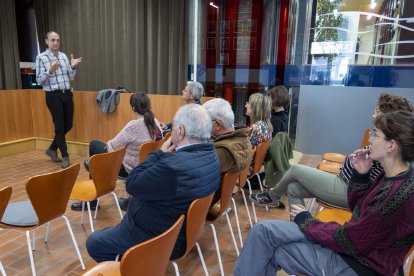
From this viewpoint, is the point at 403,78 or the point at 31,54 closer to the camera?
the point at 403,78

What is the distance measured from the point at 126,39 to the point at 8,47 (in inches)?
77.7

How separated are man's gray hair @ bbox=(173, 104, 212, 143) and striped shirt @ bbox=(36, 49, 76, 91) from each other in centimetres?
312

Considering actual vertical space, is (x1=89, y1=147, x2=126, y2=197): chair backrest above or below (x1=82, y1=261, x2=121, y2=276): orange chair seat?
above

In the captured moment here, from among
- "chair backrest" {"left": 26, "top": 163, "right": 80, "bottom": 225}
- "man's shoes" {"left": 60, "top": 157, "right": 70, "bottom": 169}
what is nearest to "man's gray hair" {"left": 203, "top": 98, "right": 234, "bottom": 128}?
"chair backrest" {"left": 26, "top": 163, "right": 80, "bottom": 225}

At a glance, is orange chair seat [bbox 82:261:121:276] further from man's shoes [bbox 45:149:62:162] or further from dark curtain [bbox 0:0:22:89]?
dark curtain [bbox 0:0:22:89]

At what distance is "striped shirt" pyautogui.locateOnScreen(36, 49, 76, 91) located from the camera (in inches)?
160

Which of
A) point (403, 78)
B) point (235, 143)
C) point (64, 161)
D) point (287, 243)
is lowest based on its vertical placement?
point (64, 161)

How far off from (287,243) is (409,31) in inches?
169

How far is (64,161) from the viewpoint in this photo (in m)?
4.37

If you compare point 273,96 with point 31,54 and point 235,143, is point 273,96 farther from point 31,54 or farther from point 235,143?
point 31,54

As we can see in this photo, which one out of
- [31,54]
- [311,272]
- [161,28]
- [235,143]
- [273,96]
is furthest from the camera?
[31,54]

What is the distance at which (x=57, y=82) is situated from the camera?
418cm

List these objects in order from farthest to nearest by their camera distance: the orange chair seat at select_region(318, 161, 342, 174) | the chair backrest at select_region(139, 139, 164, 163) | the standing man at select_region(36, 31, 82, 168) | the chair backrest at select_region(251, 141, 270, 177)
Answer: the standing man at select_region(36, 31, 82, 168)
the orange chair seat at select_region(318, 161, 342, 174)
the chair backrest at select_region(251, 141, 270, 177)
the chair backrest at select_region(139, 139, 164, 163)

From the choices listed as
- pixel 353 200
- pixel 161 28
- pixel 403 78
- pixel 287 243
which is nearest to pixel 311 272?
pixel 287 243
